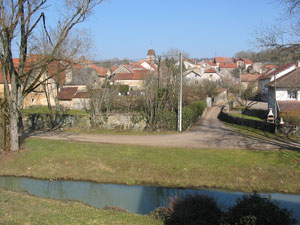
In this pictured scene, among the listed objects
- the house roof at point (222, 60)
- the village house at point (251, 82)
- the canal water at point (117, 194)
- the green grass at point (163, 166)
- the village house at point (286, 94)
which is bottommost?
the canal water at point (117, 194)

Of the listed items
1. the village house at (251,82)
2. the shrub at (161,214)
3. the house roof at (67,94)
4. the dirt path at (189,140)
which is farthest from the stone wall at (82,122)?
the village house at (251,82)

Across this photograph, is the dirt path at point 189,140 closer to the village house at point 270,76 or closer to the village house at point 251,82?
the village house at point 270,76

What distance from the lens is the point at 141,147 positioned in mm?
19953

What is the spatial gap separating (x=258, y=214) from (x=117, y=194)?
28.3 ft

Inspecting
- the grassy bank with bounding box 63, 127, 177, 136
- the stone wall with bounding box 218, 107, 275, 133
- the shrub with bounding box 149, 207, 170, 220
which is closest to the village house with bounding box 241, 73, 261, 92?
the stone wall with bounding box 218, 107, 275, 133

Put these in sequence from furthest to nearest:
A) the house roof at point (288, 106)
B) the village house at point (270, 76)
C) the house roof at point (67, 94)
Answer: the house roof at point (67, 94) < the village house at point (270, 76) < the house roof at point (288, 106)

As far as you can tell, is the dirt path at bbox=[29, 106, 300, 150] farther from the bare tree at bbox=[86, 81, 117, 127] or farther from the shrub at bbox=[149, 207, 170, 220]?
the shrub at bbox=[149, 207, 170, 220]

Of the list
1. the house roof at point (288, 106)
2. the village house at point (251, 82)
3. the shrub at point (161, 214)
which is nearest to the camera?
the shrub at point (161, 214)

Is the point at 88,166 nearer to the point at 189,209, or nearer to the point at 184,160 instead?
the point at 184,160

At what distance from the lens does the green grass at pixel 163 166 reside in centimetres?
1484

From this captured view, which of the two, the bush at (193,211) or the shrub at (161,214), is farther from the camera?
the shrub at (161,214)

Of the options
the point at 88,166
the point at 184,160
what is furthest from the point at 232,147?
the point at 88,166

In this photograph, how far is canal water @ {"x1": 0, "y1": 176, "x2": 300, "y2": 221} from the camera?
12500 mm

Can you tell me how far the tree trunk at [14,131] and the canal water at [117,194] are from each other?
3.64 m
